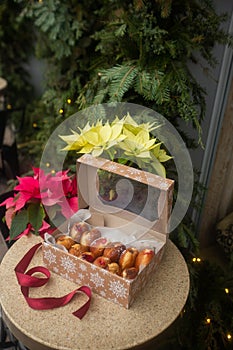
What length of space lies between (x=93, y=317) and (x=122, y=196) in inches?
14.2

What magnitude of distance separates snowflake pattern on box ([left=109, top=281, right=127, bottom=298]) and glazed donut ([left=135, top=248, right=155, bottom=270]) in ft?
0.27

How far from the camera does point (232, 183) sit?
1.86m

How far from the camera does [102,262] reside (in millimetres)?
991

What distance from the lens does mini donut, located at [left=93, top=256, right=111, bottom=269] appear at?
0.98m

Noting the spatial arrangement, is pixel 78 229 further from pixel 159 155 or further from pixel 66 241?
pixel 159 155

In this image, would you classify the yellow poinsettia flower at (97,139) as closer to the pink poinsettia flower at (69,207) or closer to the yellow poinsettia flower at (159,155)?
the yellow poinsettia flower at (159,155)

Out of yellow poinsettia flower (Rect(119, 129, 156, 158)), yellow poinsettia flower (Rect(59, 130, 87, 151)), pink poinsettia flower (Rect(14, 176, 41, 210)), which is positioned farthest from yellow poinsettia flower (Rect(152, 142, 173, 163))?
pink poinsettia flower (Rect(14, 176, 41, 210))

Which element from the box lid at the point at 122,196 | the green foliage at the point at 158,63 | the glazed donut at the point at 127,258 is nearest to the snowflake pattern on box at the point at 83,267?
the glazed donut at the point at 127,258

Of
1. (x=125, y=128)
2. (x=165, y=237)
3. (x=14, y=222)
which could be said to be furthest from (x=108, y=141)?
(x=14, y=222)

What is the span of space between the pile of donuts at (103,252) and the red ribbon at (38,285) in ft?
0.29

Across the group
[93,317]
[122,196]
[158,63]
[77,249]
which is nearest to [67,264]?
[77,249]

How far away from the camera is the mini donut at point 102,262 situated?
0.98 metres

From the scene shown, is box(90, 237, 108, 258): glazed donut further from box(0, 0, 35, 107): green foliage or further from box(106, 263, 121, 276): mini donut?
box(0, 0, 35, 107): green foliage

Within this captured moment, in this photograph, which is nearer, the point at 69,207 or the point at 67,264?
the point at 67,264
